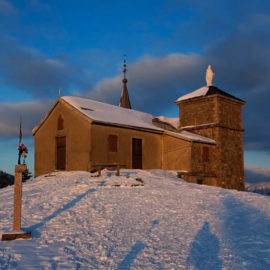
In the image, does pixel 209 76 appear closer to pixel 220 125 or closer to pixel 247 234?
pixel 220 125

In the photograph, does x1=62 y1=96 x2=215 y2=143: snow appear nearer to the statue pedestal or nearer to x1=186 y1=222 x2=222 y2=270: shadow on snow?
the statue pedestal

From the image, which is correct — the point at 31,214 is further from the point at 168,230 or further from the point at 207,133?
the point at 207,133

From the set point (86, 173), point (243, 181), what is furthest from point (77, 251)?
point (243, 181)

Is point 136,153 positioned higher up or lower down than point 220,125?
lower down

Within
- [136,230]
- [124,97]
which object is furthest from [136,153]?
[124,97]

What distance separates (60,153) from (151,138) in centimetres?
670

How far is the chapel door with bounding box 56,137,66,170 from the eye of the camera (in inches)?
819

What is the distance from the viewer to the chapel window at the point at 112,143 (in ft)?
66.1

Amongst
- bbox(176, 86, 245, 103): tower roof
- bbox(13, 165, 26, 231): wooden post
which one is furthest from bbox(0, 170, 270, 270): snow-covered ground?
bbox(176, 86, 245, 103): tower roof

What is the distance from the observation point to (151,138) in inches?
914

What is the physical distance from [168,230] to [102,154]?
38.3 feet

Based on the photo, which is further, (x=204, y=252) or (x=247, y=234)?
(x=247, y=234)

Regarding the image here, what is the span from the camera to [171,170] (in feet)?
76.3

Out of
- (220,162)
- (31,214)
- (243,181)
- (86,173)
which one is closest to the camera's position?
(31,214)
